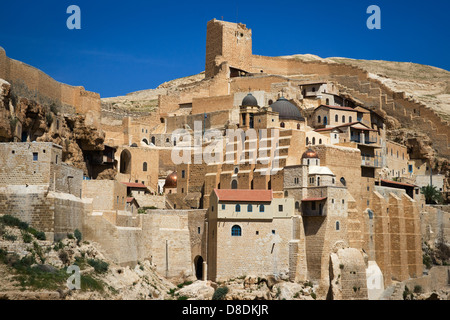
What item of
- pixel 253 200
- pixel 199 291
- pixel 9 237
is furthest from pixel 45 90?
pixel 199 291

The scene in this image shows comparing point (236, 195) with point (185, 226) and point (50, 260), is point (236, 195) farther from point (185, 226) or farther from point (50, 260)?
point (50, 260)

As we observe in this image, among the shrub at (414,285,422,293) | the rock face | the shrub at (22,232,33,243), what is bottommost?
the shrub at (414,285,422,293)

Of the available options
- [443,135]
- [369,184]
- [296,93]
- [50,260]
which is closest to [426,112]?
[443,135]

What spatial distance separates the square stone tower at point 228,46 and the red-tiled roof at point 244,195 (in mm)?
33488

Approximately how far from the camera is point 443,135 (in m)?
75.2

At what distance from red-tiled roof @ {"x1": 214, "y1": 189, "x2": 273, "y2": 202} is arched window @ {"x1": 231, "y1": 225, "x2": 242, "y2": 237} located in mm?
1903

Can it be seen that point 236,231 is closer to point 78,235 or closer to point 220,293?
point 220,293

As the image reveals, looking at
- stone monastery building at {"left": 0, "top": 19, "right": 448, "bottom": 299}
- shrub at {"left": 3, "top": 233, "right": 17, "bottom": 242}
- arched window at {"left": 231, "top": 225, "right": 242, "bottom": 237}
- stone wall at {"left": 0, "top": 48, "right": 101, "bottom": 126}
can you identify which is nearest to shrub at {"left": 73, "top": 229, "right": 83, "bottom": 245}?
stone monastery building at {"left": 0, "top": 19, "right": 448, "bottom": 299}

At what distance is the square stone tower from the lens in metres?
87.9

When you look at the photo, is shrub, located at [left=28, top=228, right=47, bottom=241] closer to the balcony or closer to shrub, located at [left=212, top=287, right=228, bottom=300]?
shrub, located at [left=212, top=287, right=228, bottom=300]

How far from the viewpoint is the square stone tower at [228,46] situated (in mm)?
87875

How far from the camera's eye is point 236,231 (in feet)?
180

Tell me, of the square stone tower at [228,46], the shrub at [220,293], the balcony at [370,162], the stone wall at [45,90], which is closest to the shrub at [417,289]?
the balcony at [370,162]

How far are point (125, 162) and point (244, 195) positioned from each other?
56.2 ft
